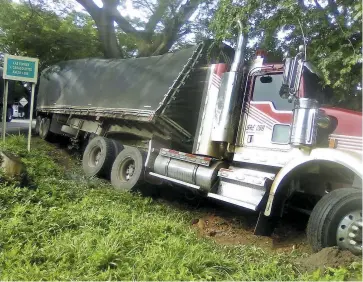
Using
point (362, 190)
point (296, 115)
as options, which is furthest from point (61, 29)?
point (362, 190)

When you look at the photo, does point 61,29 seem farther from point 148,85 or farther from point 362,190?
point 362,190

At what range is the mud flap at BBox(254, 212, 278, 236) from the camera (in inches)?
192

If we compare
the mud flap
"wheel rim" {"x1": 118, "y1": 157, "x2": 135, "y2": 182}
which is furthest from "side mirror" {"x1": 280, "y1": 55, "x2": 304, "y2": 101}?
"wheel rim" {"x1": 118, "y1": 157, "x2": 135, "y2": 182}

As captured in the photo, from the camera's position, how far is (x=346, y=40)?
5.74 m

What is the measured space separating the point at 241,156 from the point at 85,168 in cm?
418

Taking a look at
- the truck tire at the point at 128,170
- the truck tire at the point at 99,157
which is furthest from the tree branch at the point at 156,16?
the truck tire at the point at 128,170

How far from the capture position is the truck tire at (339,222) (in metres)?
3.87

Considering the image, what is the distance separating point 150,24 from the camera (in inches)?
565

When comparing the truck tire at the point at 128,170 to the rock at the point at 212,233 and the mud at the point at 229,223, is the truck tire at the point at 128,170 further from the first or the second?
the rock at the point at 212,233

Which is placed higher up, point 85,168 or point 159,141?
point 159,141

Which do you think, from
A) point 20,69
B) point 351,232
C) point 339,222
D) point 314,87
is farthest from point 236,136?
point 20,69

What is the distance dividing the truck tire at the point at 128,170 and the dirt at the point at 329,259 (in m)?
3.61

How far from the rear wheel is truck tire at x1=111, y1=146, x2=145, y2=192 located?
1.22 feet

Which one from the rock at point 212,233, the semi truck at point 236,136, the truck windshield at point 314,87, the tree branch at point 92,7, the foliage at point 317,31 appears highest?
the tree branch at point 92,7
